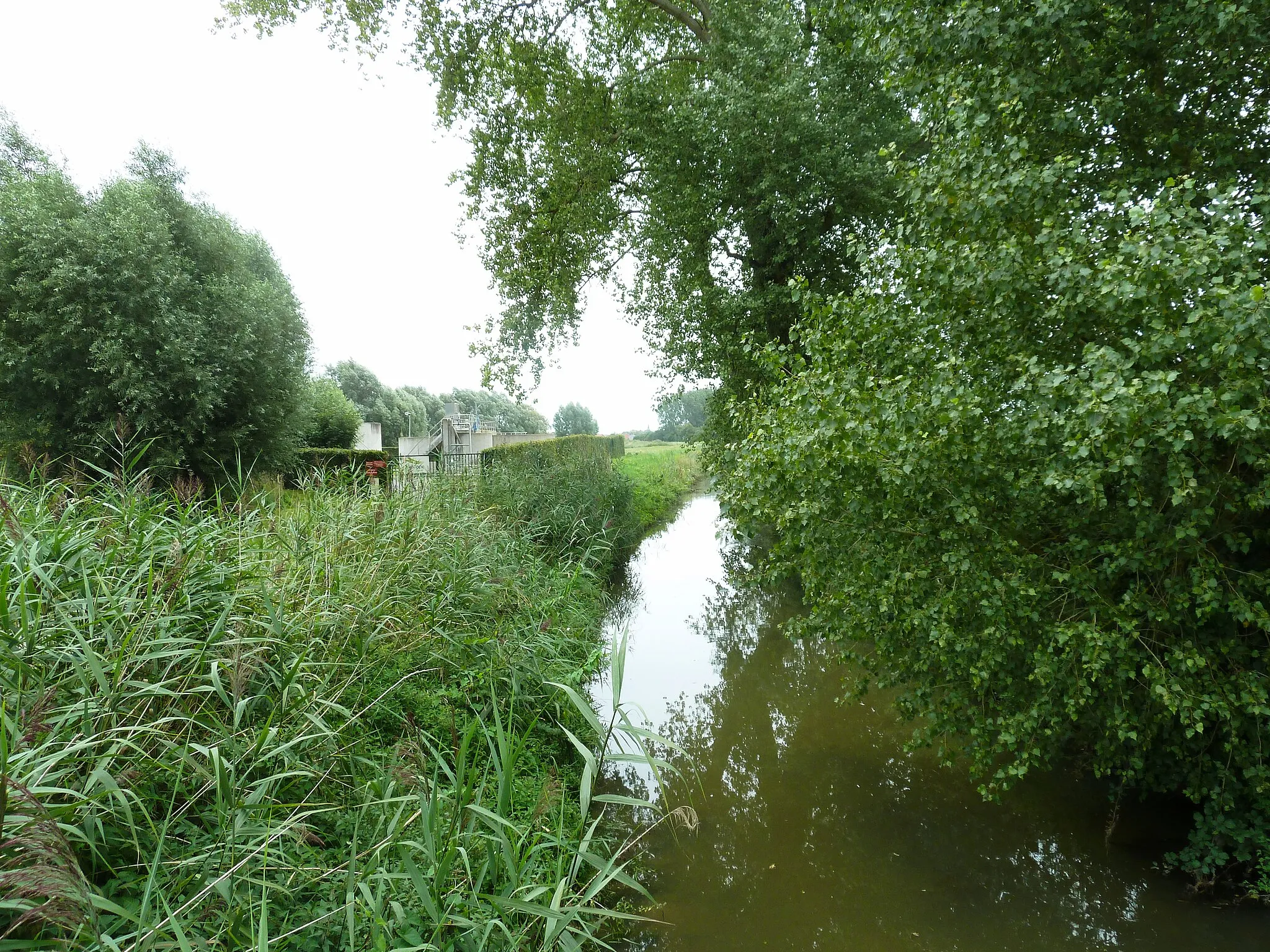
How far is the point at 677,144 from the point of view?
1009cm

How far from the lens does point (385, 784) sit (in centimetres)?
312

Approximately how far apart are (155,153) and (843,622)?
18716 mm

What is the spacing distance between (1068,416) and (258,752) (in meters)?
4.18

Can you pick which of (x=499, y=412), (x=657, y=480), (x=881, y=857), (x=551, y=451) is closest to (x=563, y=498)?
(x=551, y=451)

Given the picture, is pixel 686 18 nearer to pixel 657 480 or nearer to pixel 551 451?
pixel 551 451

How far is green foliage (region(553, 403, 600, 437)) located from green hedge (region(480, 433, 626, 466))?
62.3 m

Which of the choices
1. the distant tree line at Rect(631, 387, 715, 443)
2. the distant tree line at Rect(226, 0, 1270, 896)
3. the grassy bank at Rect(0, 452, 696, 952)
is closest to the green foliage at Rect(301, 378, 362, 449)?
the grassy bank at Rect(0, 452, 696, 952)

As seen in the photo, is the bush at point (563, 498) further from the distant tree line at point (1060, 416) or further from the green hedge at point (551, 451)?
the distant tree line at point (1060, 416)

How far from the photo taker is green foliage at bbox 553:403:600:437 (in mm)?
82875

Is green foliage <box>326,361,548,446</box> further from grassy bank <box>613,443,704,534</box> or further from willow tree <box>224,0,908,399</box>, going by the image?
willow tree <box>224,0,908,399</box>

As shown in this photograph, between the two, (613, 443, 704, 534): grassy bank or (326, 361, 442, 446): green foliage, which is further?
(326, 361, 442, 446): green foliage

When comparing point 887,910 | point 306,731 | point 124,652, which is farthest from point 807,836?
point 124,652

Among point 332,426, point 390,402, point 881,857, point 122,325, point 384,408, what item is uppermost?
point 390,402

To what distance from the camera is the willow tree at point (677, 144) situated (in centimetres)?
942
